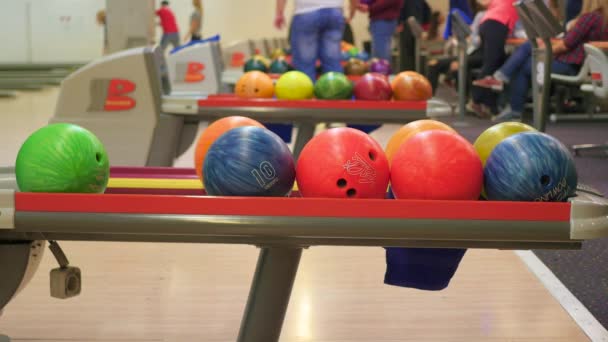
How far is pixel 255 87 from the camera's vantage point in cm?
400

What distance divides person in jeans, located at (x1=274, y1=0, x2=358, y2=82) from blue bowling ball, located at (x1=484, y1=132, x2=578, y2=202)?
11.3 ft

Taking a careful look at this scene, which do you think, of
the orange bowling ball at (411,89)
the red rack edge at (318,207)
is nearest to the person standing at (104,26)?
the orange bowling ball at (411,89)

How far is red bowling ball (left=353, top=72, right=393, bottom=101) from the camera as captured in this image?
3932 millimetres

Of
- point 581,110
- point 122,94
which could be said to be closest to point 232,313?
point 122,94

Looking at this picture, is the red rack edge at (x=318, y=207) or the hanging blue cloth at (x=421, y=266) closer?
the red rack edge at (x=318, y=207)

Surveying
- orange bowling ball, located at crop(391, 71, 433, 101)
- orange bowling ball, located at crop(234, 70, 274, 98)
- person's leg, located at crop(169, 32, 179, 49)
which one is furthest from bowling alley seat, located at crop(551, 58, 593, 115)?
person's leg, located at crop(169, 32, 179, 49)

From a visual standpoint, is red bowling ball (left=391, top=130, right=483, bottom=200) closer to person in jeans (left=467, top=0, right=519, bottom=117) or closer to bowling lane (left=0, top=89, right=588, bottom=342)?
bowling lane (left=0, top=89, right=588, bottom=342)

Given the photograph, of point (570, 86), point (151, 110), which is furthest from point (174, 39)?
point (151, 110)

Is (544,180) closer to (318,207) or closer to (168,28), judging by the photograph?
(318,207)

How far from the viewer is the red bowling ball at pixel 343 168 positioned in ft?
5.23

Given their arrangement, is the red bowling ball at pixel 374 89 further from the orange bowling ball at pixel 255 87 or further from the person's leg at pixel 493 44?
the person's leg at pixel 493 44

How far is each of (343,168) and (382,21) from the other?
550cm

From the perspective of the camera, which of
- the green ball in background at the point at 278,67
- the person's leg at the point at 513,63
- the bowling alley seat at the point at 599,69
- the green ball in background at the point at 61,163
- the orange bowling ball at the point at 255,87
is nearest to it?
the green ball in background at the point at 61,163

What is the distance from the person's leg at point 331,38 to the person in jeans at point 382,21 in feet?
5.52
